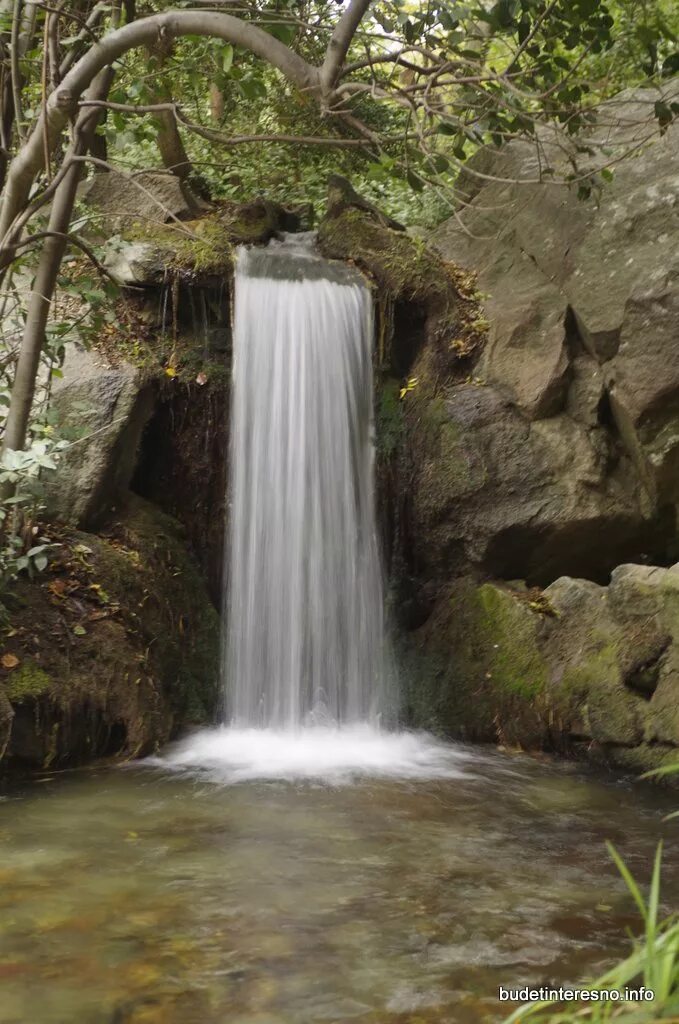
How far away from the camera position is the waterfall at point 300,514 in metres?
6.93

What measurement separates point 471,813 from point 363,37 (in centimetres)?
390

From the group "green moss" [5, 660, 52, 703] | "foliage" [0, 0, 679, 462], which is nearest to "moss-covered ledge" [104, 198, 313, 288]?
"foliage" [0, 0, 679, 462]

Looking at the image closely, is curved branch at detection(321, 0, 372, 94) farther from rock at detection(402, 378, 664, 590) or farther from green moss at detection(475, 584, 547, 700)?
green moss at detection(475, 584, 547, 700)

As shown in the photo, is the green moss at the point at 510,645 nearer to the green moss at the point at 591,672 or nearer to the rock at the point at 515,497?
the green moss at the point at 591,672

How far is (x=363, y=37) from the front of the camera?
4434 millimetres

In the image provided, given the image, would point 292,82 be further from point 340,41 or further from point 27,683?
point 27,683

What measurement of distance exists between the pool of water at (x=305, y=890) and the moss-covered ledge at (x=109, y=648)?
29 centimetres

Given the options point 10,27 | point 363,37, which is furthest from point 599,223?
point 10,27

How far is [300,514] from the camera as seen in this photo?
7090 millimetres

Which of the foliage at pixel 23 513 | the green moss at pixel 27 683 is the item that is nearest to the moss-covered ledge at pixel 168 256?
the foliage at pixel 23 513

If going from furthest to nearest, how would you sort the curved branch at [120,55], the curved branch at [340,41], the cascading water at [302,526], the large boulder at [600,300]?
the cascading water at [302,526] < the large boulder at [600,300] < the curved branch at [120,55] < the curved branch at [340,41]

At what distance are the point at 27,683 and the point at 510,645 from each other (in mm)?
3264

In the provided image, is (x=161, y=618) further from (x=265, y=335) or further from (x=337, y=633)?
(x=265, y=335)

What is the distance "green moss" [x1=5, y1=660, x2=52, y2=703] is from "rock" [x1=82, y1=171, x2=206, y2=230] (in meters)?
4.14
